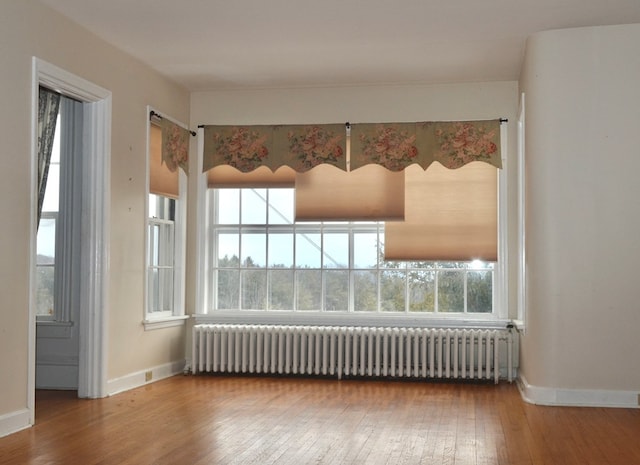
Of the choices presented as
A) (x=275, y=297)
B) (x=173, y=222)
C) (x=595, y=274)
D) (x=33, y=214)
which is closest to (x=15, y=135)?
(x=33, y=214)

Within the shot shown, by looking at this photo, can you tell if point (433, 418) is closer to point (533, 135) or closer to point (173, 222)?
point (533, 135)

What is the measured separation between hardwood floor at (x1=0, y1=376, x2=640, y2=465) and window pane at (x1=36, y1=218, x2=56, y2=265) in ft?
3.85

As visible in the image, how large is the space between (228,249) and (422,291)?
2.06 metres

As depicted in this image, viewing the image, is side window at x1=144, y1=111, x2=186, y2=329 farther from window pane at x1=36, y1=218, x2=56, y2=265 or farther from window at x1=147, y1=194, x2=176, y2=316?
window pane at x1=36, y1=218, x2=56, y2=265

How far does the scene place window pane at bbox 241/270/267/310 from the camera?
8828 millimetres

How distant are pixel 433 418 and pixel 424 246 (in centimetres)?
253

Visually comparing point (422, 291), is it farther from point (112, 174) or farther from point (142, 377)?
point (112, 174)

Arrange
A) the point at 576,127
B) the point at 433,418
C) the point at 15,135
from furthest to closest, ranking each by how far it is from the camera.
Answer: the point at 576,127
the point at 433,418
the point at 15,135

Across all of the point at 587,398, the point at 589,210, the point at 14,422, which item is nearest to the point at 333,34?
the point at 589,210

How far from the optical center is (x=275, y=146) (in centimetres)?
866

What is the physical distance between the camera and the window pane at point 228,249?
29.3 ft

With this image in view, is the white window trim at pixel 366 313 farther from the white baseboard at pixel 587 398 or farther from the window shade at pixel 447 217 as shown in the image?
the white baseboard at pixel 587 398

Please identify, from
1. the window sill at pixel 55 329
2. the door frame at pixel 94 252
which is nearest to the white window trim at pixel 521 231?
the door frame at pixel 94 252

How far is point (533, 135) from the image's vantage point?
22.2ft
